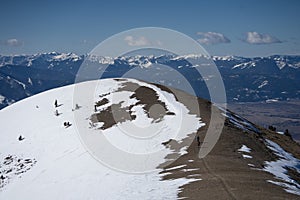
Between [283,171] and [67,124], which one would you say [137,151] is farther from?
[67,124]

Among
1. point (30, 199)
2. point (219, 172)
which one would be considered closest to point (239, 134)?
point (219, 172)

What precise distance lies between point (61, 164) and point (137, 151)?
33.3 feet

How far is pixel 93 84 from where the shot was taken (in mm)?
84688

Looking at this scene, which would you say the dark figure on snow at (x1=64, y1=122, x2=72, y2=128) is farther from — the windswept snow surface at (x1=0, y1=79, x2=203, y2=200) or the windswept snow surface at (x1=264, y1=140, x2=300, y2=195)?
the windswept snow surface at (x1=264, y1=140, x2=300, y2=195)

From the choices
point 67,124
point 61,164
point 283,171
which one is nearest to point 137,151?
point 61,164

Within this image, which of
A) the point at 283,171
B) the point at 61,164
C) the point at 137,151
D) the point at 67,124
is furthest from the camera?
the point at 67,124

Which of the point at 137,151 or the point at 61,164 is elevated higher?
the point at 137,151

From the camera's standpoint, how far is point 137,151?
43.3 metres

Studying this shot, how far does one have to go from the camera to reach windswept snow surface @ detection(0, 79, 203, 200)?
31.2 m

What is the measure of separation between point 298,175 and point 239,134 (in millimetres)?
11611

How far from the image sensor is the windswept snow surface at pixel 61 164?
31225 millimetres

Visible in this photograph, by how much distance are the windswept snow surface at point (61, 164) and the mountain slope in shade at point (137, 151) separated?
129 mm

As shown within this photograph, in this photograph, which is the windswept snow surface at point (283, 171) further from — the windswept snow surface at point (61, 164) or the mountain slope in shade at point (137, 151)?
the windswept snow surface at point (61, 164)

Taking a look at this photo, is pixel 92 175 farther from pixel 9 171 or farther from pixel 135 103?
pixel 135 103
